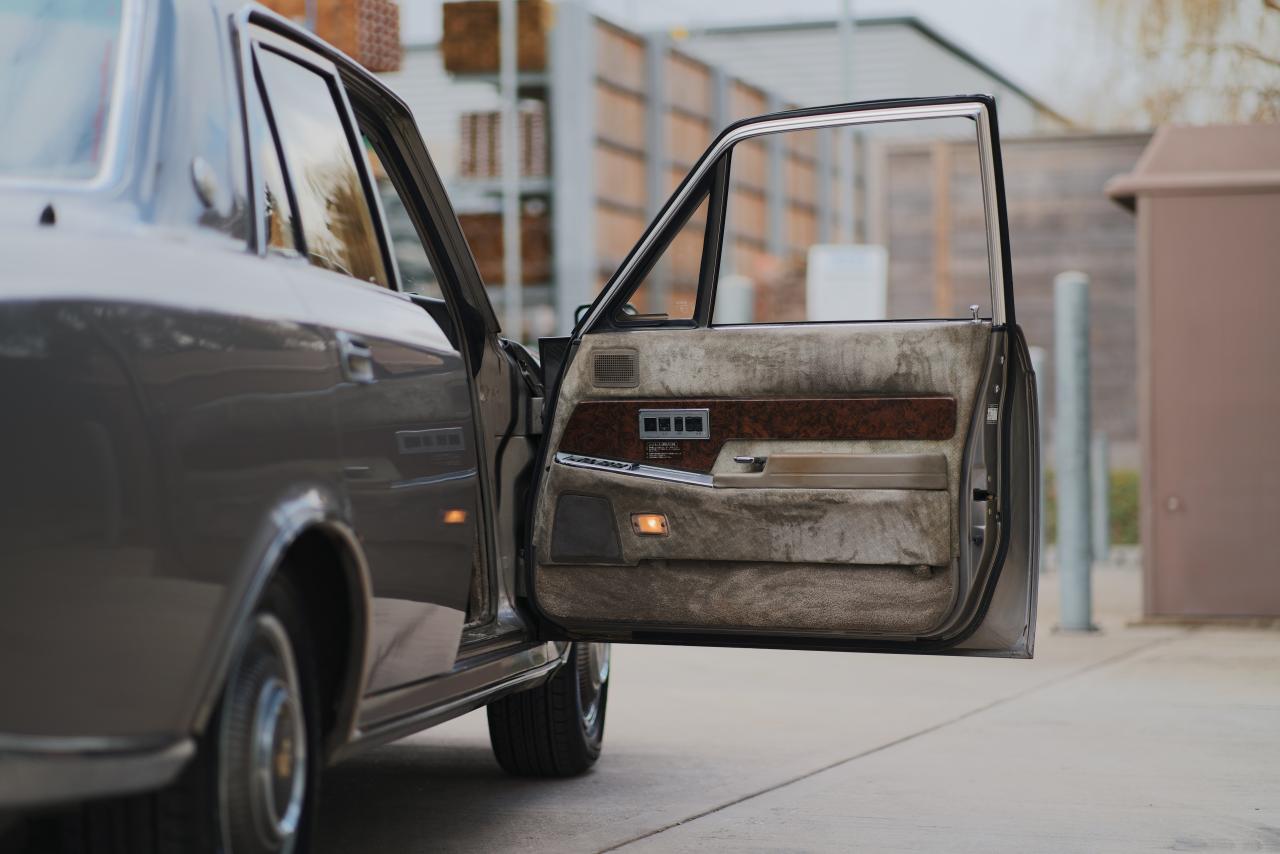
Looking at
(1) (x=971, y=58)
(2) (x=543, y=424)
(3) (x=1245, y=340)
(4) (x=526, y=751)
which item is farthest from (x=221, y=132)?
(1) (x=971, y=58)

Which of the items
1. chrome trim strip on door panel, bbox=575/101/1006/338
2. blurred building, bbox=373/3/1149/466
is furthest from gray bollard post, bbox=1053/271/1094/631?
blurred building, bbox=373/3/1149/466

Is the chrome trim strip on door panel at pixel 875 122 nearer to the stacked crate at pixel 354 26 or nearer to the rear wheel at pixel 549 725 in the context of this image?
the rear wheel at pixel 549 725

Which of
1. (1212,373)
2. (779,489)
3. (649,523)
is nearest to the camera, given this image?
(779,489)

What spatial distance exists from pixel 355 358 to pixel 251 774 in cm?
87

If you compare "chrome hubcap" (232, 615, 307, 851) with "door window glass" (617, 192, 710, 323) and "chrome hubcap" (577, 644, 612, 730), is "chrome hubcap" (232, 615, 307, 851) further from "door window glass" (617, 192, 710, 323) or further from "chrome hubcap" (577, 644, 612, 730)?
"chrome hubcap" (577, 644, 612, 730)

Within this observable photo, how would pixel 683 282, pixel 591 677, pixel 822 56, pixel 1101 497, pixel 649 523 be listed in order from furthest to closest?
pixel 822 56
pixel 1101 497
pixel 591 677
pixel 683 282
pixel 649 523

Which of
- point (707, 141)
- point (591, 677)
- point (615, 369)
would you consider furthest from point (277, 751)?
point (707, 141)

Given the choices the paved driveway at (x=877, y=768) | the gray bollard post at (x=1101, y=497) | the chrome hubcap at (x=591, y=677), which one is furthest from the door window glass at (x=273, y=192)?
the gray bollard post at (x=1101, y=497)

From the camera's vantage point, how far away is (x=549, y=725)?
6113 mm

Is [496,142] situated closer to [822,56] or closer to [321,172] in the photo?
[822,56]

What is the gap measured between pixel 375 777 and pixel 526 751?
57 cm

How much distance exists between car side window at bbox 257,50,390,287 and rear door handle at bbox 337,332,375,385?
0.20 metres

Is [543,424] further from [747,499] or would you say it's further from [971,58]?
[971,58]

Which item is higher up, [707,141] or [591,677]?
[707,141]
